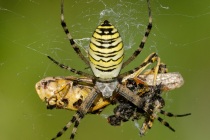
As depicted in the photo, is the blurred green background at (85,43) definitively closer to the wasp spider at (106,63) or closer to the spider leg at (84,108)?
the spider leg at (84,108)

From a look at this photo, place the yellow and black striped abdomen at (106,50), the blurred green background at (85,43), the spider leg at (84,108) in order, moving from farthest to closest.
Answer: the blurred green background at (85,43) < the spider leg at (84,108) < the yellow and black striped abdomen at (106,50)

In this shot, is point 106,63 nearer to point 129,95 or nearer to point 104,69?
point 104,69

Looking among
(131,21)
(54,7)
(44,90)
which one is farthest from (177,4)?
(44,90)

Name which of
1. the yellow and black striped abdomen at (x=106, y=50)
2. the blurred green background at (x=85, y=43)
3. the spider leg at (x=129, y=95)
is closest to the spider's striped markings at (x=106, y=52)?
the yellow and black striped abdomen at (x=106, y=50)

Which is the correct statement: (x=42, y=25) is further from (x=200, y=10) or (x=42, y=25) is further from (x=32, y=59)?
(x=200, y=10)

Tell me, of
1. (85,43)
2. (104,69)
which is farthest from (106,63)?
(85,43)
